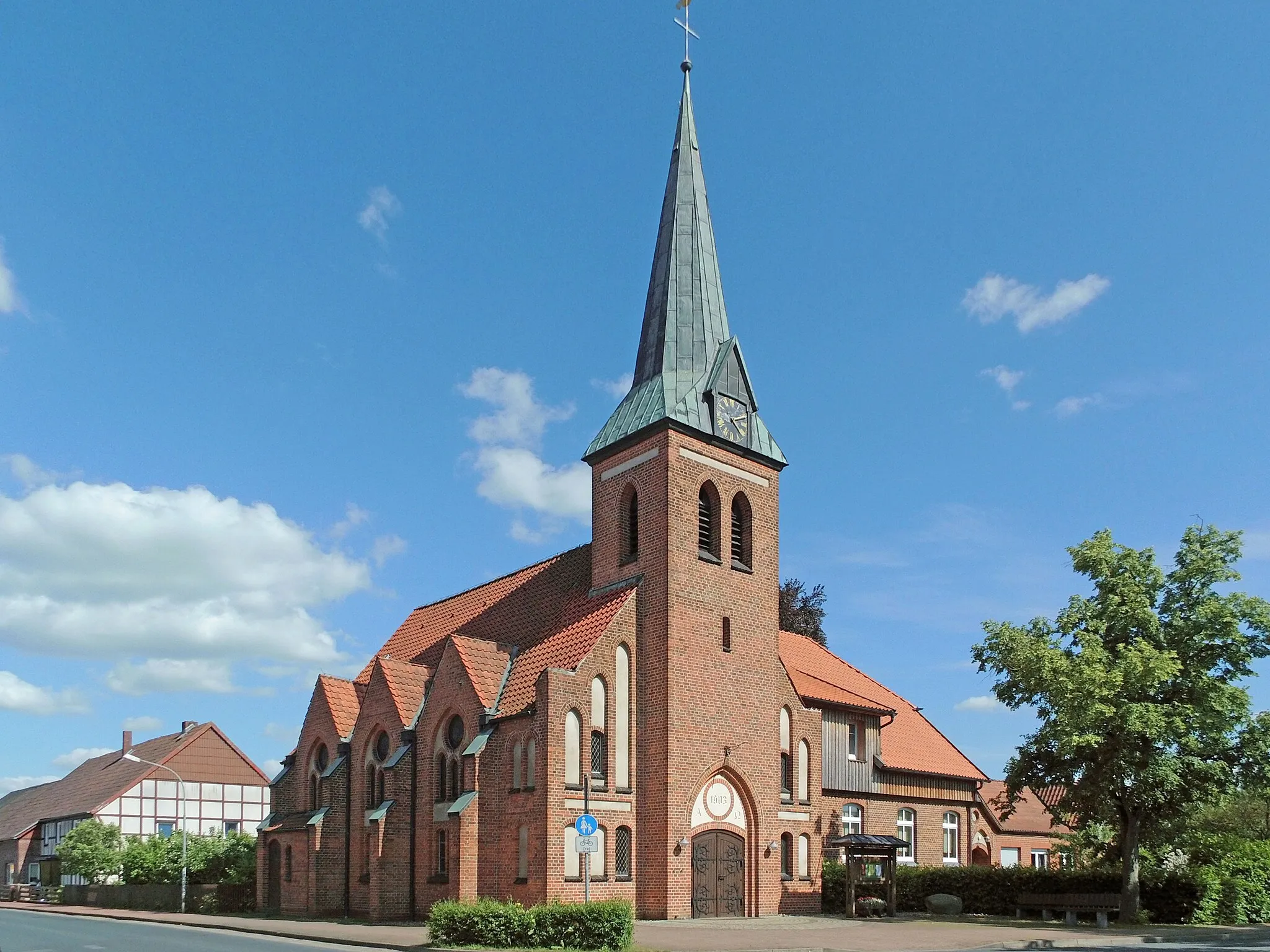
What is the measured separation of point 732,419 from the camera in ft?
114

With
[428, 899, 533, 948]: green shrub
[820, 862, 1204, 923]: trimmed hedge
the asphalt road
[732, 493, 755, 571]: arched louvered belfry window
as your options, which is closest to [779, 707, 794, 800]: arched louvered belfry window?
[820, 862, 1204, 923]: trimmed hedge

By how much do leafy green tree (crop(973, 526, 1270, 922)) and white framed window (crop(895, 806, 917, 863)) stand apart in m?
7.80

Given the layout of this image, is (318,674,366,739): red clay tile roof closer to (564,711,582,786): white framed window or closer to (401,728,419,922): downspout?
(401,728,419,922): downspout

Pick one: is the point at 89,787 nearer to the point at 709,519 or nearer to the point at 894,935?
the point at 709,519

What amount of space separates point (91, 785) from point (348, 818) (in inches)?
1745

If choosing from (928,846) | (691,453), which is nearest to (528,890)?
(691,453)

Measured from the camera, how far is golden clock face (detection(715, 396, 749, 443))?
34306mm

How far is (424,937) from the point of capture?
82.7ft

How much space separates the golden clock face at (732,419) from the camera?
34.3 meters

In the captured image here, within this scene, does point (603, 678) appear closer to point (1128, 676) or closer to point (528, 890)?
point (528, 890)

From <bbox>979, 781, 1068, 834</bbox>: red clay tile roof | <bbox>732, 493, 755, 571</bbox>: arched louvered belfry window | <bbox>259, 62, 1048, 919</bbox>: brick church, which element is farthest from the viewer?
<bbox>979, 781, 1068, 834</bbox>: red clay tile roof

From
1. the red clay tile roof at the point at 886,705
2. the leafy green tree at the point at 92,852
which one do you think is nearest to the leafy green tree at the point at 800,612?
the red clay tile roof at the point at 886,705

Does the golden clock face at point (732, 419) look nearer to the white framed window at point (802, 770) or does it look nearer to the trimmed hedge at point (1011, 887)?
the white framed window at point (802, 770)

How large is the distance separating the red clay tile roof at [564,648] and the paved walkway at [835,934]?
6.26 meters
